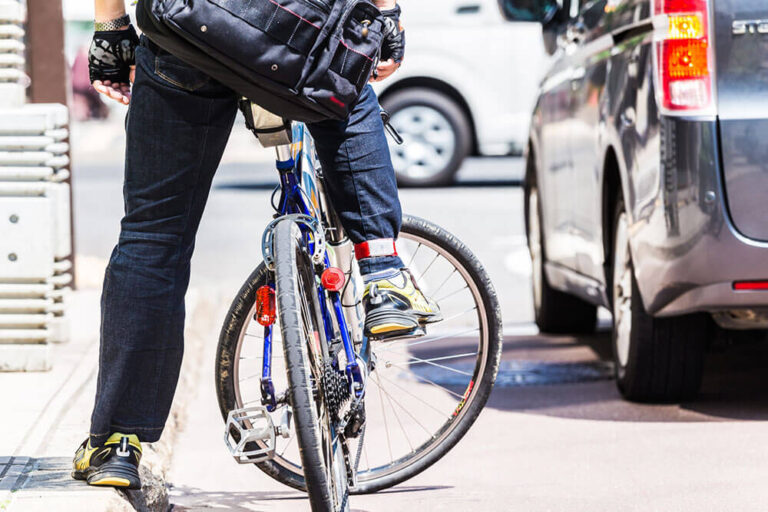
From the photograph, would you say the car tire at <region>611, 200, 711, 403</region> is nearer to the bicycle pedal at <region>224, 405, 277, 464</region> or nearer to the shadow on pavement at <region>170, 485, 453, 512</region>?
the shadow on pavement at <region>170, 485, 453, 512</region>

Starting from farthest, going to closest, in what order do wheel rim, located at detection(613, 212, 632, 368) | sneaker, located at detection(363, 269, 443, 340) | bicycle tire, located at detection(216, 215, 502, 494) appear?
wheel rim, located at detection(613, 212, 632, 368) → bicycle tire, located at detection(216, 215, 502, 494) → sneaker, located at detection(363, 269, 443, 340)

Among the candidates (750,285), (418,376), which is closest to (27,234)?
(418,376)

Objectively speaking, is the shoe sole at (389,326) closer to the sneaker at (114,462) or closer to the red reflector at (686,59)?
the sneaker at (114,462)

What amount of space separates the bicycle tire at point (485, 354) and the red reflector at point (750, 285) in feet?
3.10

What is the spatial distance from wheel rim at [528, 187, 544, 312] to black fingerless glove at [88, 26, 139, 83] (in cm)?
390

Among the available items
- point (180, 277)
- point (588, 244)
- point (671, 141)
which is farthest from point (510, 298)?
point (180, 277)

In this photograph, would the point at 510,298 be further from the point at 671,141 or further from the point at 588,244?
→ the point at 671,141

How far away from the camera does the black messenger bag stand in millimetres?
2969

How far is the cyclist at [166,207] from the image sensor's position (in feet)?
10.8

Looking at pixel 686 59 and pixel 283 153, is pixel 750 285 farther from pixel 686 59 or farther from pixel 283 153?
pixel 283 153

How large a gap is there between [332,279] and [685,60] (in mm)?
1727

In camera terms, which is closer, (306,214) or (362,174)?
(362,174)

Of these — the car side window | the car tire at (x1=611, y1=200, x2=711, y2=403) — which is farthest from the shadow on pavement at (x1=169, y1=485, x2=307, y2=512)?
the car side window

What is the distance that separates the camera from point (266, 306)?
345 centimetres
